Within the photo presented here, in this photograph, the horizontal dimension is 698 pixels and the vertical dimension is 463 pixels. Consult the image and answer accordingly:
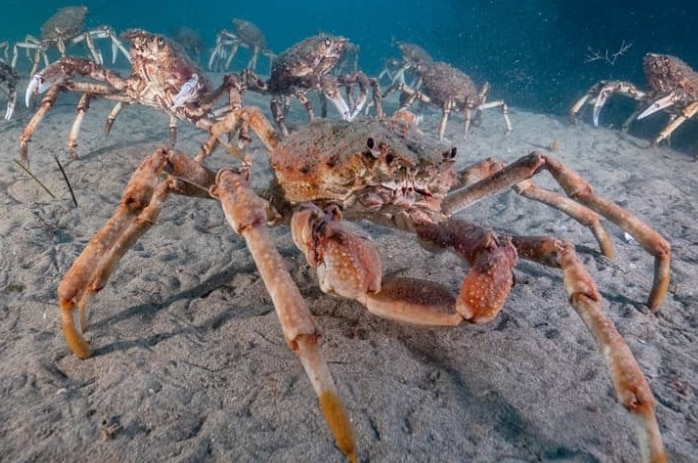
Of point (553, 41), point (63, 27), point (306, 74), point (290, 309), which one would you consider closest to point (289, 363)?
point (290, 309)

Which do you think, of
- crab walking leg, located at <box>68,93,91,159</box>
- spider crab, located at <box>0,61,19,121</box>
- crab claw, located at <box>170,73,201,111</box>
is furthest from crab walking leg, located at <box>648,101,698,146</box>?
spider crab, located at <box>0,61,19,121</box>

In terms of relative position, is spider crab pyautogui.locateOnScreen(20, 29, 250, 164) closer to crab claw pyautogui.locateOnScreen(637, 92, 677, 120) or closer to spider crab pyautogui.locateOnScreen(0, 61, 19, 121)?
spider crab pyautogui.locateOnScreen(0, 61, 19, 121)

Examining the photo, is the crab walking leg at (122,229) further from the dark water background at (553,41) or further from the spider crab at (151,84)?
the dark water background at (553,41)

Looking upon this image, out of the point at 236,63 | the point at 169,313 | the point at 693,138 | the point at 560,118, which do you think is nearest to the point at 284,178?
the point at 169,313

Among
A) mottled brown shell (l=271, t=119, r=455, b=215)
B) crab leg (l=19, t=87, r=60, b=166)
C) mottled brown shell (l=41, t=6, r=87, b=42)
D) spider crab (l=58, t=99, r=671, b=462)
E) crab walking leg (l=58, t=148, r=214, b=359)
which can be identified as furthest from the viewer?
mottled brown shell (l=41, t=6, r=87, b=42)

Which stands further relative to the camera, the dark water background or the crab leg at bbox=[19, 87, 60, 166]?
the dark water background

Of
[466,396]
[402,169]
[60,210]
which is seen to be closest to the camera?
[466,396]

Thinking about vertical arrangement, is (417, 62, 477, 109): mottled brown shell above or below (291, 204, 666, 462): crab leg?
above

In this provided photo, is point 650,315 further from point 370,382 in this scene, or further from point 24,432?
point 24,432

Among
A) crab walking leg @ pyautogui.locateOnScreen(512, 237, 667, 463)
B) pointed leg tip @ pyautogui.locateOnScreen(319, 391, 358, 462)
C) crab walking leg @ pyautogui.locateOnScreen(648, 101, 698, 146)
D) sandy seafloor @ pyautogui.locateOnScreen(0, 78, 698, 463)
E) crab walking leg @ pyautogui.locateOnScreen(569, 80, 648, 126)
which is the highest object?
crab walking leg @ pyautogui.locateOnScreen(569, 80, 648, 126)
